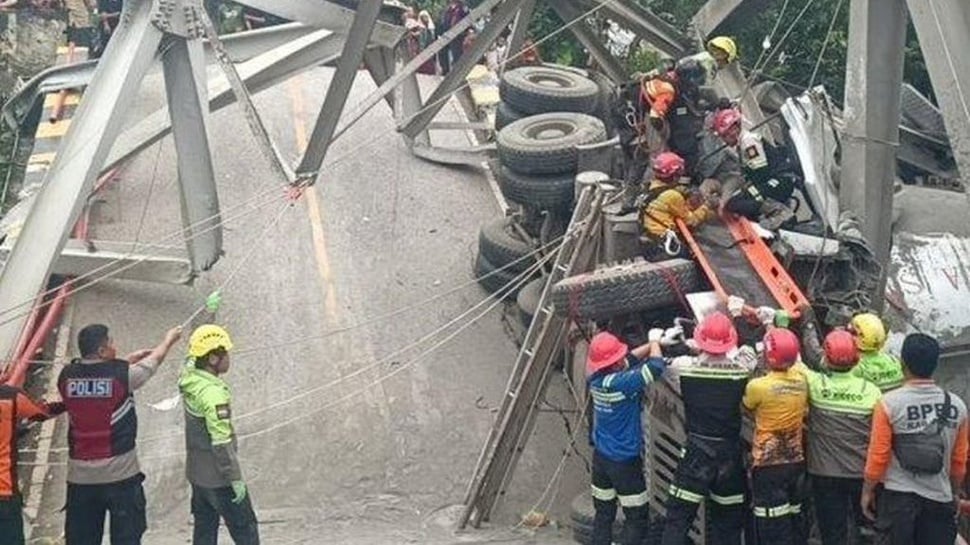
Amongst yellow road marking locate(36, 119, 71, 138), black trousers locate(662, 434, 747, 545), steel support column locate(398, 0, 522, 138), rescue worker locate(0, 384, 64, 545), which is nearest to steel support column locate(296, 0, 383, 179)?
steel support column locate(398, 0, 522, 138)

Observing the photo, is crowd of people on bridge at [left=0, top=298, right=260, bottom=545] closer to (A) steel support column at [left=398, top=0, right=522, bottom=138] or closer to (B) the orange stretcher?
(B) the orange stretcher

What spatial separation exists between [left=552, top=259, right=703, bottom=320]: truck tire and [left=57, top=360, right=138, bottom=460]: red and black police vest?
8.69 ft

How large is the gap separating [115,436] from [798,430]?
366 centimetres

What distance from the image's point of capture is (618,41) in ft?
59.1

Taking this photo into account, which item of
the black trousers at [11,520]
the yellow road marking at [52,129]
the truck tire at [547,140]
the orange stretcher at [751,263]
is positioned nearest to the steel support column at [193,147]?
the truck tire at [547,140]

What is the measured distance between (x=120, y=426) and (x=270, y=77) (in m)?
6.34

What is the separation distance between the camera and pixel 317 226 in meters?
13.4

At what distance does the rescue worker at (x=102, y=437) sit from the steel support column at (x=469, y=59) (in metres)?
5.98

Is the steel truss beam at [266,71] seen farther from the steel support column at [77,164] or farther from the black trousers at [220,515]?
the black trousers at [220,515]

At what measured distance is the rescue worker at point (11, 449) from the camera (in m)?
7.36

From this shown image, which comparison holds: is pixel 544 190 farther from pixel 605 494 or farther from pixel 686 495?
pixel 686 495

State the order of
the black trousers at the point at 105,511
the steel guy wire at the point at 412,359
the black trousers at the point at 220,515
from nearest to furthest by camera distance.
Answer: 1. the black trousers at the point at 105,511
2. the black trousers at the point at 220,515
3. the steel guy wire at the point at 412,359

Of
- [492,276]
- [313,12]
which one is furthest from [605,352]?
[313,12]

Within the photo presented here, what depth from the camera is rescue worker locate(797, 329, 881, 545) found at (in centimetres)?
723
